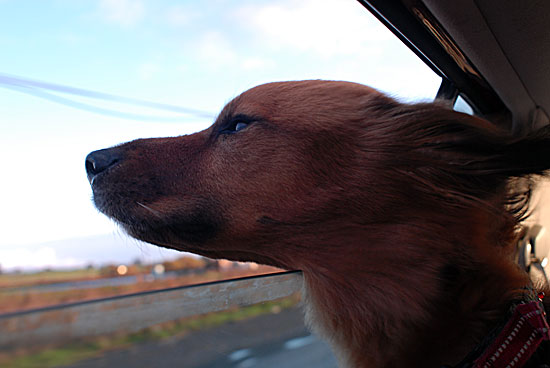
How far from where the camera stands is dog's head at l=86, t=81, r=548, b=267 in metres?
1.25

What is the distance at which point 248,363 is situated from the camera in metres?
1.64

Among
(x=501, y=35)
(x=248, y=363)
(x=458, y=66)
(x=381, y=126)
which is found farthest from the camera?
(x=458, y=66)

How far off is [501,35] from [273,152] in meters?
1.27

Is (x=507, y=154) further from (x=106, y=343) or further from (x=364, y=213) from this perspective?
(x=106, y=343)

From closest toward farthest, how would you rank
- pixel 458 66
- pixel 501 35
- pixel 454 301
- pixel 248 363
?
pixel 454 301 < pixel 248 363 < pixel 501 35 < pixel 458 66

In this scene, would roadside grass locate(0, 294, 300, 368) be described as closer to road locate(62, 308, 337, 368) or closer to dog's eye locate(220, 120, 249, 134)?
road locate(62, 308, 337, 368)

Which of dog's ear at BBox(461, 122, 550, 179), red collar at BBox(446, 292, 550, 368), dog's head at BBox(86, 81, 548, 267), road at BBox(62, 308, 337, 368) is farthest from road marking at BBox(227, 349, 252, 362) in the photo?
dog's ear at BBox(461, 122, 550, 179)

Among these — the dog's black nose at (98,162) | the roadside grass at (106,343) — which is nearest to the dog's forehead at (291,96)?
the dog's black nose at (98,162)

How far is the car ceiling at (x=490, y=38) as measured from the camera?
1.55m

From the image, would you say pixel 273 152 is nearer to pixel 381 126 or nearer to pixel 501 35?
A: pixel 381 126

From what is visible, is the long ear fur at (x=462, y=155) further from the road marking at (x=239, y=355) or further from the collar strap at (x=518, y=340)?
the road marking at (x=239, y=355)

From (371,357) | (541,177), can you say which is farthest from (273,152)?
(541,177)

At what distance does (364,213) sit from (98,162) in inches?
33.4

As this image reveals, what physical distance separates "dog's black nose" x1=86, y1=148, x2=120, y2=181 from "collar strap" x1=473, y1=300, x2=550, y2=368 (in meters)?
1.20
